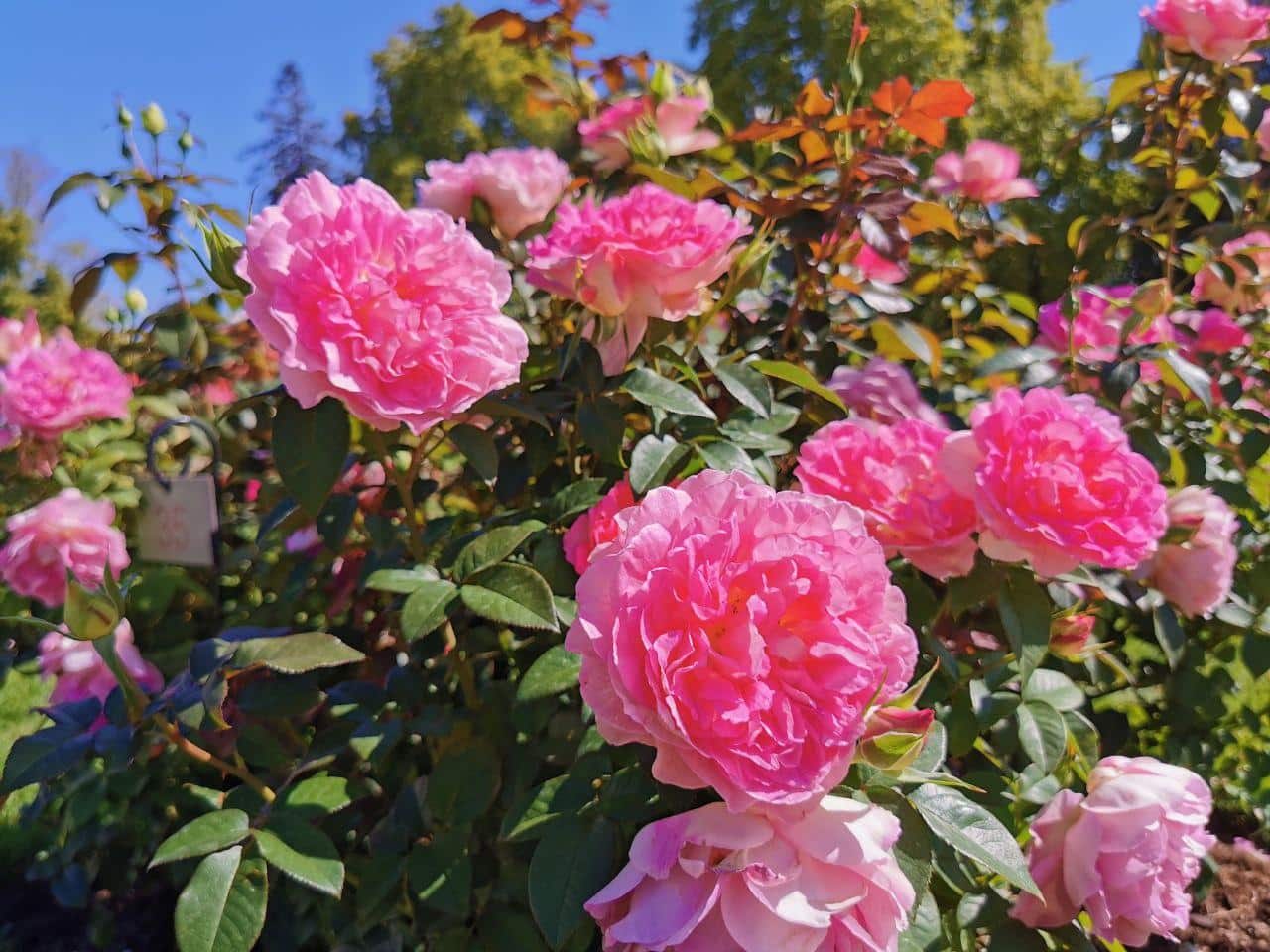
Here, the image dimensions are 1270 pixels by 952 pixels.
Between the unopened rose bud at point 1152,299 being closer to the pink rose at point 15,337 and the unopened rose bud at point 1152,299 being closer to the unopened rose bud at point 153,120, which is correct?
the unopened rose bud at point 153,120

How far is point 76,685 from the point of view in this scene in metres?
1.32

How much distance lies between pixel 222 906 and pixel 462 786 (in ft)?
0.84

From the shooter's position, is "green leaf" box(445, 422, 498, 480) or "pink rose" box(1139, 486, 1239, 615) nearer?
"green leaf" box(445, 422, 498, 480)

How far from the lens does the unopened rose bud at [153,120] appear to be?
147cm

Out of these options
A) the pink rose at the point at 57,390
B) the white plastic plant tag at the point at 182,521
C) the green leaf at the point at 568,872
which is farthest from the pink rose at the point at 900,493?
the pink rose at the point at 57,390

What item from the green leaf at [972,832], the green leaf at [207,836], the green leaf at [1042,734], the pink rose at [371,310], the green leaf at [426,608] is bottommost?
the green leaf at [1042,734]

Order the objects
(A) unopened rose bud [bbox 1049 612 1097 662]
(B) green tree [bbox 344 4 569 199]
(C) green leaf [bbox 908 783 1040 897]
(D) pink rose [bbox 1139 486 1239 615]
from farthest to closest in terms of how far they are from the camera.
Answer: (B) green tree [bbox 344 4 569 199] → (D) pink rose [bbox 1139 486 1239 615] → (A) unopened rose bud [bbox 1049 612 1097 662] → (C) green leaf [bbox 908 783 1040 897]

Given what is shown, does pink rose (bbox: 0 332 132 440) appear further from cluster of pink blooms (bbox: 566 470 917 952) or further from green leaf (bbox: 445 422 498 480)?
cluster of pink blooms (bbox: 566 470 917 952)

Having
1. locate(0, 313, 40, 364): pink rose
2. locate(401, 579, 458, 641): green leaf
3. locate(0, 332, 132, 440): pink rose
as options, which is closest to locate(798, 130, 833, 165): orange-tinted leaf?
locate(401, 579, 458, 641): green leaf

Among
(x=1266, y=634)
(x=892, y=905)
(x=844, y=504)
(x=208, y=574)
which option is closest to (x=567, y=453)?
(x=844, y=504)

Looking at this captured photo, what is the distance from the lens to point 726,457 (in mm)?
978

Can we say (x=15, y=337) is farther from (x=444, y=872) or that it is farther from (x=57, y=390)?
(x=444, y=872)

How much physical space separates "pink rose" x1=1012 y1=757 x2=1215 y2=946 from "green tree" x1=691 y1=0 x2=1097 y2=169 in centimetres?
926

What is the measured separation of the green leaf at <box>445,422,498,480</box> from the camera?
945 millimetres
